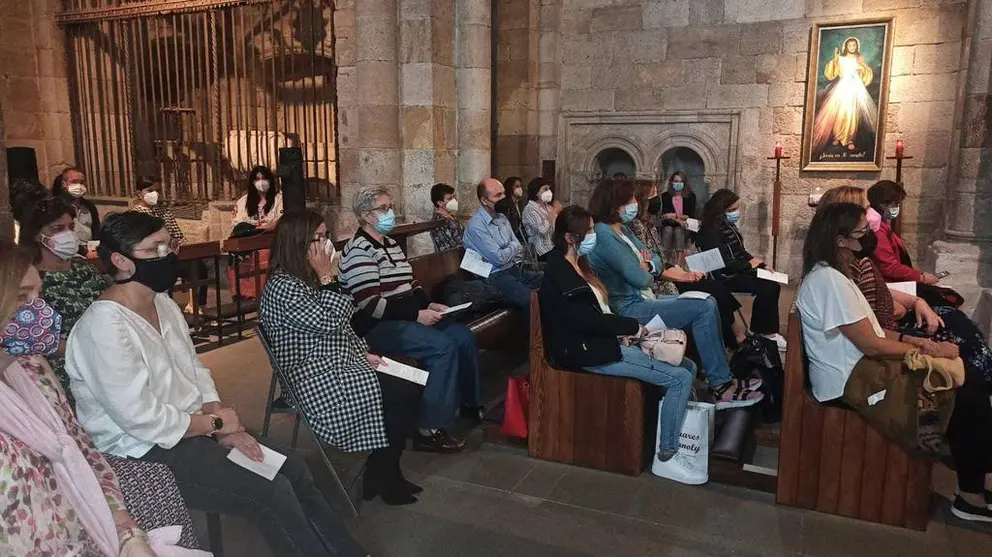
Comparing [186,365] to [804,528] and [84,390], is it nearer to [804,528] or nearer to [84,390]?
[84,390]

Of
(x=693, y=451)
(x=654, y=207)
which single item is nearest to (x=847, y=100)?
(x=654, y=207)

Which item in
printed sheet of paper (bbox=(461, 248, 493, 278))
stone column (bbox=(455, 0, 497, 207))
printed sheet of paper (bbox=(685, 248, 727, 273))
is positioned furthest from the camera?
stone column (bbox=(455, 0, 497, 207))

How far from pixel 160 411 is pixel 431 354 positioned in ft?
5.17

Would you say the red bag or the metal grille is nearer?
the red bag

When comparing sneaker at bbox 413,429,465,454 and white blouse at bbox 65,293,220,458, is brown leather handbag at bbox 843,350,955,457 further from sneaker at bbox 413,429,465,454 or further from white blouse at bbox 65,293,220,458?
white blouse at bbox 65,293,220,458

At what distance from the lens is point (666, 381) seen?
3430 millimetres

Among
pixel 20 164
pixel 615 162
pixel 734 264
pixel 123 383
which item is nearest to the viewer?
pixel 123 383

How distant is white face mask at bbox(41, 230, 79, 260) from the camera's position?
3.16 meters

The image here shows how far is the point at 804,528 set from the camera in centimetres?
307

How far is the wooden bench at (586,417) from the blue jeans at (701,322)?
0.56m

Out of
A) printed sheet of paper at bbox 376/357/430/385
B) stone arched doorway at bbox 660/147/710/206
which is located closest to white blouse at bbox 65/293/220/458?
printed sheet of paper at bbox 376/357/430/385

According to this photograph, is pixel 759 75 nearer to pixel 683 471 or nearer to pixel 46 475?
pixel 683 471

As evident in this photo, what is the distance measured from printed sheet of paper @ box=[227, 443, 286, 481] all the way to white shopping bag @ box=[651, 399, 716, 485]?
187 centimetres

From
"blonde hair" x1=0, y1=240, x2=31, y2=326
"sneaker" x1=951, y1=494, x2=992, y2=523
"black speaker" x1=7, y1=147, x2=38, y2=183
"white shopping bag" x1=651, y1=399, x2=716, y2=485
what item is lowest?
"sneaker" x1=951, y1=494, x2=992, y2=523
